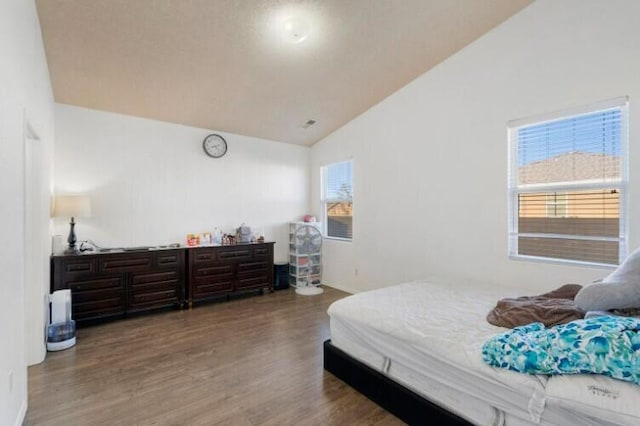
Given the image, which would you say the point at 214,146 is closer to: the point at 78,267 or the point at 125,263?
the point at 125,263

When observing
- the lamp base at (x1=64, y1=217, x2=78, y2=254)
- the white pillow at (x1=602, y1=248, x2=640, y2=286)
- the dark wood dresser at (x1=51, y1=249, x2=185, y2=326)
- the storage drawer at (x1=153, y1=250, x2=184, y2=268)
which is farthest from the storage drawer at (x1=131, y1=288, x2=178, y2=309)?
the white pillow at (x1=602, y1=248, x2=640, y2=286)

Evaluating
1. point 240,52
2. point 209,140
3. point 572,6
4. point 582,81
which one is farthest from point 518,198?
point 209,140

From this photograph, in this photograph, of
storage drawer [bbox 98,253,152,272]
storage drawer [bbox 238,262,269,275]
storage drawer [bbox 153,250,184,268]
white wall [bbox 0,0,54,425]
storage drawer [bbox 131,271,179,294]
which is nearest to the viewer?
white wall [bbox 0,0,54,425]

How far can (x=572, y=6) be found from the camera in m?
2.73

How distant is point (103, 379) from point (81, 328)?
144cm

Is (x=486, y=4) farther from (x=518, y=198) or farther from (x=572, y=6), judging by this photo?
(x=518, y=198)

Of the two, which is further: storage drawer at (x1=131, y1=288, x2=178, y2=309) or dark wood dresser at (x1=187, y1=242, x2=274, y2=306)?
dark wood dresser at (x1=187, y1=242, x2=274, y2=306)

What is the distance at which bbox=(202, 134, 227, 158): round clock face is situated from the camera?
4764 millimetres

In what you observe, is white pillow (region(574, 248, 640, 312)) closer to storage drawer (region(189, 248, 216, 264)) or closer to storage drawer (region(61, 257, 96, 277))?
storage drawer (region(189, 248, 216, 264))

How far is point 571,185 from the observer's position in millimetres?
2830

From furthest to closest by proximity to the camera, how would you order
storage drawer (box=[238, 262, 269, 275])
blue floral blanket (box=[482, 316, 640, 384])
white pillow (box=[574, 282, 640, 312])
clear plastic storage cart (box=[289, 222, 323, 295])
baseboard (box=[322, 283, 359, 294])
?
clear plastic storage cart (box=[289, 222, 323, 295]) < baseboard (box=[322, 283, 359, 294]) < storage drawer (box=[238, 262, 269, 275]) < white pillow (box=[574, 282, 640, 312]) < blue floral blanket (box=[482, 316, 640, 384])

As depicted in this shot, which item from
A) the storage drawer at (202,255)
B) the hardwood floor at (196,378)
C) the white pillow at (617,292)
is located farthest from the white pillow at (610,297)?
the storage drawer at (202,255)

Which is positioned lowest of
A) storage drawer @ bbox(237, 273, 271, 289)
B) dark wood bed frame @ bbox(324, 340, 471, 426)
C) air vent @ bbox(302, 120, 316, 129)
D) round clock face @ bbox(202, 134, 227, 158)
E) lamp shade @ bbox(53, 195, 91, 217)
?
dark wood bed frame @ bbox(324, 340, 471, 426)

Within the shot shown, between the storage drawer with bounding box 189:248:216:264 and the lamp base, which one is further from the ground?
the lamp base
